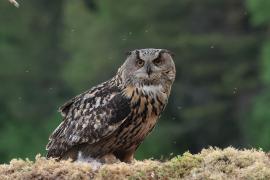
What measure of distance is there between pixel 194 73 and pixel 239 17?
15.8ft

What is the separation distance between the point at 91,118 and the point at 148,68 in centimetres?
79

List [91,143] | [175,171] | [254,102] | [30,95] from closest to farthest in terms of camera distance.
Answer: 1. [175,171]
2. [91,143]
3. [254,102]
4. [30,95]

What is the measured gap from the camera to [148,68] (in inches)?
551

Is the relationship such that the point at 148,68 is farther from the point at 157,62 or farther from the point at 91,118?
the point at 91,118

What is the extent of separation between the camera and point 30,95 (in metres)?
57.7

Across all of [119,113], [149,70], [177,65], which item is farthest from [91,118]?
[177,65]

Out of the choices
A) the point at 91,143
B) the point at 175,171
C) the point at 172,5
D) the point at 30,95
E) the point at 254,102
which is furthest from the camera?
the point at 30,95

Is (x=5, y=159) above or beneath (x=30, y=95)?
beneath

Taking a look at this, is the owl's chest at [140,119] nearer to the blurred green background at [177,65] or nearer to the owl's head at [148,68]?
the owl's head at [148,68]

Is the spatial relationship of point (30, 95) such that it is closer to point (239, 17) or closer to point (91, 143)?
point (239, 17)

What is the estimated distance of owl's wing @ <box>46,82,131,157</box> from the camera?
13406 millimetres

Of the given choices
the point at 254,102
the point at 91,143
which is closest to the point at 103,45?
the point at 254,102

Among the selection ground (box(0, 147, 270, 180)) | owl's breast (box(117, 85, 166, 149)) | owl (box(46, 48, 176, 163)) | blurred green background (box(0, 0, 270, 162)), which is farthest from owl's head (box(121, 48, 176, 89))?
blurred green background (box(0, 0, 270, 162))

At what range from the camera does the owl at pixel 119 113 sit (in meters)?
13.4
